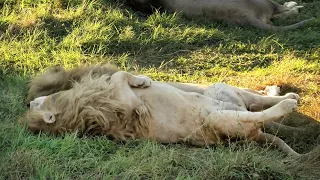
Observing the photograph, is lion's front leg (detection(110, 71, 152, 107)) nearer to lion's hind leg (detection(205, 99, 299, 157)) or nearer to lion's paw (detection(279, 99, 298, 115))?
lion's hind leg (detection(205, 99, 299, 157))

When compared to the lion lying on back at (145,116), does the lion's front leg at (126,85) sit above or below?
above

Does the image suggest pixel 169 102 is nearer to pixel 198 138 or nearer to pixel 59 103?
pixel 198 138

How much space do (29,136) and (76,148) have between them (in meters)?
0.39

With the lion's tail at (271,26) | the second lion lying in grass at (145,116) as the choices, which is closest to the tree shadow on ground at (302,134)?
the second lion lying in grass at (145,116)

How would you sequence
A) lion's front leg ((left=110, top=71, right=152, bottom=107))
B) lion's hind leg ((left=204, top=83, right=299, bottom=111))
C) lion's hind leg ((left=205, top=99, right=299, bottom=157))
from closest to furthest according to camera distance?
lion's hind leg ((left=205, top=99, right=299, bottom=157)), lion's front leg ((left=110, top=71, right=152, bottom=107)), lion's hind leg ((left=204, top=83, right=299, bottom=111))

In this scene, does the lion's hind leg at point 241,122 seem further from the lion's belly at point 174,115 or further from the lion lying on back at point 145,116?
the lion's belly at point 174,115

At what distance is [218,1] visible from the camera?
24.4ft

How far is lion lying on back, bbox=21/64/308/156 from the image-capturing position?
13.0 ft

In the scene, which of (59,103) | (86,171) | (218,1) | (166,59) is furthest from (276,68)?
(86,171)

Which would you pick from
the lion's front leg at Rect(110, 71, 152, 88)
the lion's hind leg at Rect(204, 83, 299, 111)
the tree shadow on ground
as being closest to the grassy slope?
the tree shadow on ground

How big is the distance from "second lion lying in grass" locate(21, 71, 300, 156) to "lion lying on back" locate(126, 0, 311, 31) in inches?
129

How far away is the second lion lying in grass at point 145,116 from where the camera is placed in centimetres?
397

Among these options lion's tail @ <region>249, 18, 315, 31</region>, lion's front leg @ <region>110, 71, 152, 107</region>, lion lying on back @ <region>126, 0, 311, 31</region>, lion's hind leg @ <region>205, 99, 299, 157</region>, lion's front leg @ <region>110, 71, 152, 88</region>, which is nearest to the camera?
lion's hind leg @ <region>205, 99, 299, 157</region>

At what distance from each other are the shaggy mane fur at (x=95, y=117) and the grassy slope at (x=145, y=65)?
0.11m
